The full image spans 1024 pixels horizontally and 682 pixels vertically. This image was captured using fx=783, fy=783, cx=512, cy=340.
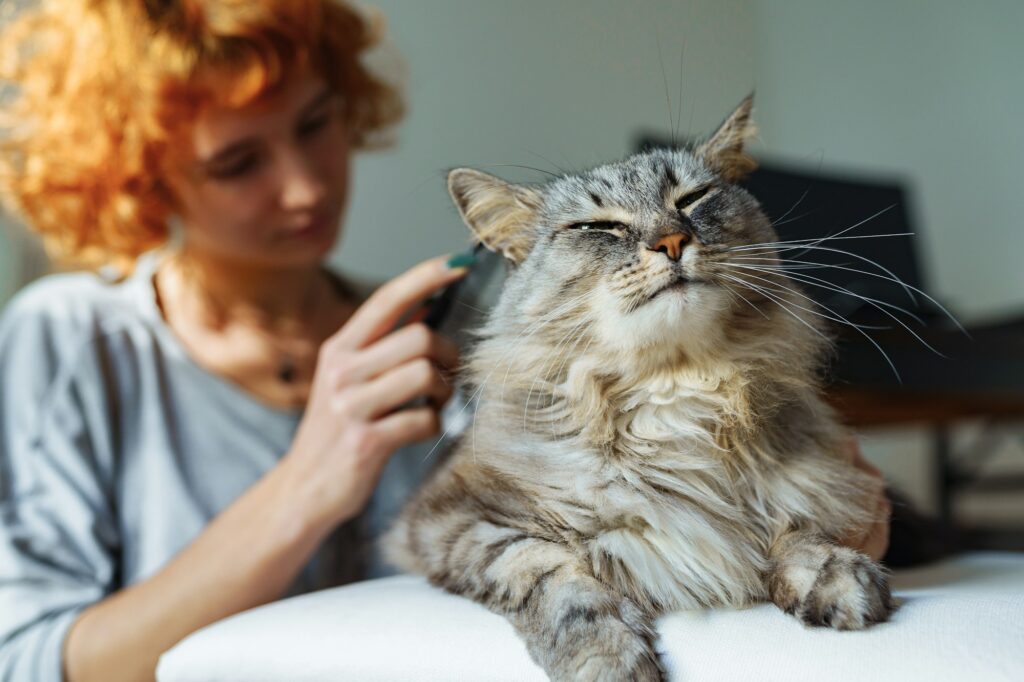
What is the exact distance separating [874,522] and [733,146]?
0.44m

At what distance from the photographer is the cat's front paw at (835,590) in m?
0.67

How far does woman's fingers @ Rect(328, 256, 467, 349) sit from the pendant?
1.51 ft

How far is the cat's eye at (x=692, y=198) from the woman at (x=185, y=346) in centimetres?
30

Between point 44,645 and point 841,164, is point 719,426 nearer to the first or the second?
point 44,645

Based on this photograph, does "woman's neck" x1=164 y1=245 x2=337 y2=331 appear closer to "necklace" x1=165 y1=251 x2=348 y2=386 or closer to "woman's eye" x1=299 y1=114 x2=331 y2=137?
"necklace" x1=165 y1=251 x2=348 y2=386

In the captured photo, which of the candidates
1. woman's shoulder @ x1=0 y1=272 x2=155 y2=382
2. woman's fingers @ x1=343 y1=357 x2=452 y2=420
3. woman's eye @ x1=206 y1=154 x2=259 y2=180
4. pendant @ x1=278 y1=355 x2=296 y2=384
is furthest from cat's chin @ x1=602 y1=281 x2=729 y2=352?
woman's shoulder @ x1=0 y1=272 x2=155 y2=382

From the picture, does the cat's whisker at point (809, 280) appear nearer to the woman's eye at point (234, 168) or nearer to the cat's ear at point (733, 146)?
the cat's ear at point (733, 146)

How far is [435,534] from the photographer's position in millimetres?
887

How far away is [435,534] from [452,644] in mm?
188

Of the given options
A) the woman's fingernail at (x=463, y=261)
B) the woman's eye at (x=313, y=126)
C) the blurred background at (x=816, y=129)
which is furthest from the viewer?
the woman's eye at (x=313, y=126)

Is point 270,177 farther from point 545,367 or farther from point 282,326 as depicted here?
point 545,367

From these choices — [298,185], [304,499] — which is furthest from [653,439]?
[298,185]

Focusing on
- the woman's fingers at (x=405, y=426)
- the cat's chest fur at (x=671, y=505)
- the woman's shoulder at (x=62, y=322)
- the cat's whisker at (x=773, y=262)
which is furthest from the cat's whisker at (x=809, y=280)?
the woman's shoulder at (x=62, y=322)

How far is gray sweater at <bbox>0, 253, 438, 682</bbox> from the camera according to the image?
4.09ft
